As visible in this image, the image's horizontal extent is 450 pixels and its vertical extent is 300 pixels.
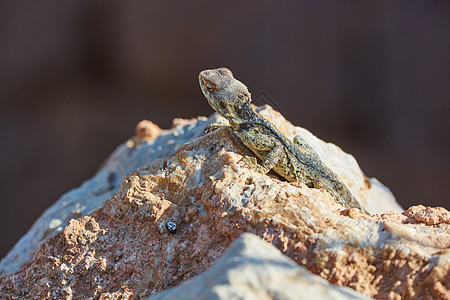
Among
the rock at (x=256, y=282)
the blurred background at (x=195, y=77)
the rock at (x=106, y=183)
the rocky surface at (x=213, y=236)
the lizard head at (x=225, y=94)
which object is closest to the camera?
the rock at (x=256, y=282)

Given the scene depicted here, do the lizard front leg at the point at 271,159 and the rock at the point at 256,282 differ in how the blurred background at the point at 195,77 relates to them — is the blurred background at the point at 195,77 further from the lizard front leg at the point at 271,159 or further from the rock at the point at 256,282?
the rock at the point at 256,282

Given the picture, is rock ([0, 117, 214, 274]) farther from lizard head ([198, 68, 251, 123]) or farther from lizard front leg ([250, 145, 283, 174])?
lizard front leg ([250, 145, 283, 174])

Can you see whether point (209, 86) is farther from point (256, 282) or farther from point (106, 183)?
point (256, 282)

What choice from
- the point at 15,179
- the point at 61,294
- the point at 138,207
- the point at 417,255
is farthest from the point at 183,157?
the point at 15,179

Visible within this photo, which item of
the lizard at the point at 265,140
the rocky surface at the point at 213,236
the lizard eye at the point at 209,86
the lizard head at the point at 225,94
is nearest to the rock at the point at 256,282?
the rocky surface at the point at 213,236

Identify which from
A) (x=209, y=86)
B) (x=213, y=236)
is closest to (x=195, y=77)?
(x=209, y=86)

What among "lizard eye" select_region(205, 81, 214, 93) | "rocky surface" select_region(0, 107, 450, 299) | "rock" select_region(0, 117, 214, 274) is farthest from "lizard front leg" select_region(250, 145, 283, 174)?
"rock" select_region(0, 117, 214, 274)

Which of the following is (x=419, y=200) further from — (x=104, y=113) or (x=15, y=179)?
(x=15, y=179)
